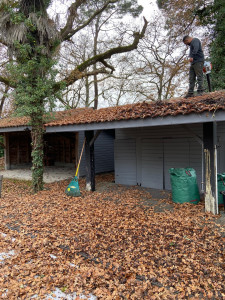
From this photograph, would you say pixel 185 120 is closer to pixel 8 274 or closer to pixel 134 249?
pixel 134 249

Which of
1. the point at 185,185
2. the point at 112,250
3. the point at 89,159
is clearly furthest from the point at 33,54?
the point at 112,250

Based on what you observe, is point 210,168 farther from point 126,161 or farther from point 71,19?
point 71,19

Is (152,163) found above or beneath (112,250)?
above

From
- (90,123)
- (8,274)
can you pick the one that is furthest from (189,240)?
(90,123)

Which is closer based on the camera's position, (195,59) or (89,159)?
(195,59)

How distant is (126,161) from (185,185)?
3.39 m

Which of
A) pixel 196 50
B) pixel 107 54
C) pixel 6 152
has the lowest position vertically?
pixel 6 152

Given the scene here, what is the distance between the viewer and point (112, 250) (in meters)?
3.51

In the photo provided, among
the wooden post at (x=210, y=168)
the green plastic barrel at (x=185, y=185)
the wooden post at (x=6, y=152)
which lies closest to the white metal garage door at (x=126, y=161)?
the green plastic barrel at (x=185, y=185)

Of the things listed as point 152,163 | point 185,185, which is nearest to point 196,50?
point 185,185

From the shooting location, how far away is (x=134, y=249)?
350cm

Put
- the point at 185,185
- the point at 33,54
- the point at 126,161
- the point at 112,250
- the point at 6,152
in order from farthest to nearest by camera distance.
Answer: the point at 6,152
the point at 126,161
the point at 33,54
the point at 185,185
the point at 112,250

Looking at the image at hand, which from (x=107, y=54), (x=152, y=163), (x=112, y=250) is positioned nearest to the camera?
(x=112, y=250)

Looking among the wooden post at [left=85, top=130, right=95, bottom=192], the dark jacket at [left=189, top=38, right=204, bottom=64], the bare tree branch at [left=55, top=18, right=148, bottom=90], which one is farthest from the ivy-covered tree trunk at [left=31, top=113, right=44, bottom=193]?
the bare tree branch at [left=55, top=18, right=148, bottom=90]
